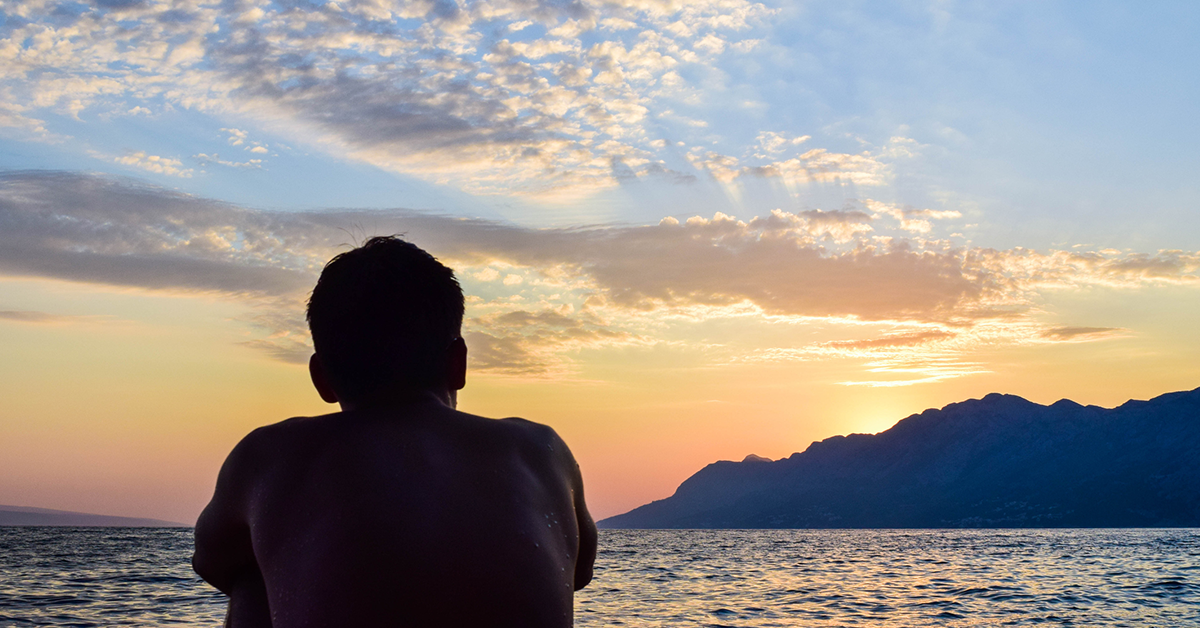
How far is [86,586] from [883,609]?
3046 centimetres

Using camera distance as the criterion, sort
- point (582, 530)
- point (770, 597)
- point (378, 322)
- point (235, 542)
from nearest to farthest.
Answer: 1. point (235, 542)
2. point (378, 322)
3. point (582, 530)
4. point (770, 597)

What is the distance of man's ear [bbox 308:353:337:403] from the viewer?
1805mm

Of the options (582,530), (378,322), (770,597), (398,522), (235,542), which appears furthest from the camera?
(770,597)

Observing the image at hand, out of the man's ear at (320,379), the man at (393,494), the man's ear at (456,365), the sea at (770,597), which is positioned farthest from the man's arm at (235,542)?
the sea at (770,597)

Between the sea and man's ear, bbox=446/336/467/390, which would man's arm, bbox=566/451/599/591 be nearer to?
man's ear, bbox=446/336/467/390

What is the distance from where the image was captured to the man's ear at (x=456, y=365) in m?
1.83

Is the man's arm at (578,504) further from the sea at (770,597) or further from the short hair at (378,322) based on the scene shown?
the sea at (770,597)

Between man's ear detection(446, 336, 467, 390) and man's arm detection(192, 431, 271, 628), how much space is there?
438 mm

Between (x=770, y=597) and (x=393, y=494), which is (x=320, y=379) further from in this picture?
(x=770, y=597)

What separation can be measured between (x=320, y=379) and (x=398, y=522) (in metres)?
0.51

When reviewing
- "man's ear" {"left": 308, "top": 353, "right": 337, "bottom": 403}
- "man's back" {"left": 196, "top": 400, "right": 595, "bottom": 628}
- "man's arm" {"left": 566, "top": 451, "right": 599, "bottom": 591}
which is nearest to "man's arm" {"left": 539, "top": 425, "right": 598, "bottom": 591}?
"man's arm" {"left": 566, "top": 451, "right": 599, "bottom": 591}

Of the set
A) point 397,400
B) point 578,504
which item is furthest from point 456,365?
point 578,504

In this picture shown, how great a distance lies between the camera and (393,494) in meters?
1.50

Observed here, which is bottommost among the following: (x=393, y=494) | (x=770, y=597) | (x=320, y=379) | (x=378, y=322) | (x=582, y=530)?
(x=770, y=597)
